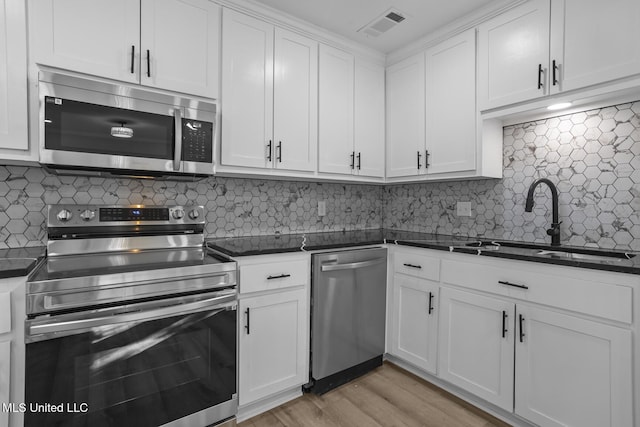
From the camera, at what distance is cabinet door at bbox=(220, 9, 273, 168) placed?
6.41ft

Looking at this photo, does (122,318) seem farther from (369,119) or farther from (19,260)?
(369,119)

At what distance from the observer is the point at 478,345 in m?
1.82

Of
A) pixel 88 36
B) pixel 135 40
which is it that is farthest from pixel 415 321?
pixel 88 36

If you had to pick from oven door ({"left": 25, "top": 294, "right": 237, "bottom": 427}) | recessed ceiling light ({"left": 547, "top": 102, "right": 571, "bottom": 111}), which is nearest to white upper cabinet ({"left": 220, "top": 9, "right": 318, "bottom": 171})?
oven door ({"left": 25, "top": 294, "right": 237, "bottom": 427})

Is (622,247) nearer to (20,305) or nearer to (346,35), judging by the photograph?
(346,35)

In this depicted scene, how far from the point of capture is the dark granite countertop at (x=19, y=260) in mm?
1153

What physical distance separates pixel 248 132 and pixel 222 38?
557mm

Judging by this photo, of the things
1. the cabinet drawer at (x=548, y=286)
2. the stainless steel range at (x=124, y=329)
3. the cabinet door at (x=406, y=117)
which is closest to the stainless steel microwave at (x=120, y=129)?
the stainless steel range at (x=124, y=329)

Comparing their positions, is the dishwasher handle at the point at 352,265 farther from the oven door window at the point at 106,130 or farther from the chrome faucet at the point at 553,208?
the oven door window at the point at 106,130

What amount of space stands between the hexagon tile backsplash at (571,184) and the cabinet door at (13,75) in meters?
2.66

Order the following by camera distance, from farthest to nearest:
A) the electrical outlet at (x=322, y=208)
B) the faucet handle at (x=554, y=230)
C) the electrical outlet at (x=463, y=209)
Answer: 1. the electrical outlet at (x=322, y=208)
2. the electrical outlet at (x=463, y=209)
3. the faucet handle at (x=554, y=230)

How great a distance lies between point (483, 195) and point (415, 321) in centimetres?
106

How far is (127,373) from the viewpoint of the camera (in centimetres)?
132

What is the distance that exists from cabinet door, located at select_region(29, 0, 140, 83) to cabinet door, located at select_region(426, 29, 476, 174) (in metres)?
1.91
